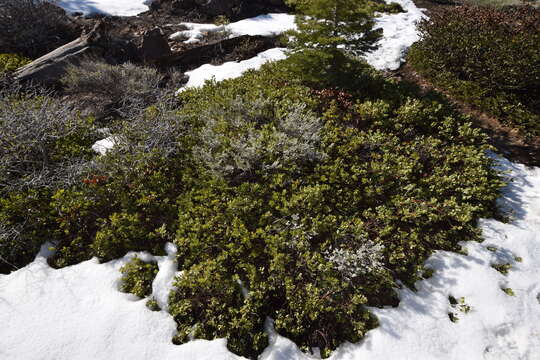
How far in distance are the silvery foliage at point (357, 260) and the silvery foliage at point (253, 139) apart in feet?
5.68

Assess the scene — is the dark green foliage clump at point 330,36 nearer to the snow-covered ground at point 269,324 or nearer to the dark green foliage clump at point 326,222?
the dark green foliage clump at point 326,222

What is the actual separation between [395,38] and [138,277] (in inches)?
475

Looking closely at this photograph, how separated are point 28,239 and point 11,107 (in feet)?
10.7

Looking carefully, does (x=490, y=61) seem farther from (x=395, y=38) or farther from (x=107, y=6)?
(x=107, y=6)

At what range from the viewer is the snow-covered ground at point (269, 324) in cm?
314

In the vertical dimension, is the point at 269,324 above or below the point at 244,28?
below

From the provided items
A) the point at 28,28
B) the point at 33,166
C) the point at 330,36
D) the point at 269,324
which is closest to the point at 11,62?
the point at 28,28

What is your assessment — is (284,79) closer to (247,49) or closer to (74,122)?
(247,49)

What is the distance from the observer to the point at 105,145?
5.94 meters

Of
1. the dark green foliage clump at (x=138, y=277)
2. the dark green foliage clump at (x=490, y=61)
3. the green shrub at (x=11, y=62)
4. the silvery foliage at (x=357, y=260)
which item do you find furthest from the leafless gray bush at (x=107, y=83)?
the dark green foliage clump at (x=490, y=61)

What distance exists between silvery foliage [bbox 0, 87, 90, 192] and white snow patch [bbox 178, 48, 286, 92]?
4.39 metres

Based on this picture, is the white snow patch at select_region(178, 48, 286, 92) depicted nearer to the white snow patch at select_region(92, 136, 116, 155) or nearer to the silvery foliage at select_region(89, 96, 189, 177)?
the silvery foliage at select_region(89, 96, 189, 177)

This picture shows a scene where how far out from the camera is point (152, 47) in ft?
33.2

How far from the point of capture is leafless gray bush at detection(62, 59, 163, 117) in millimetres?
7951
